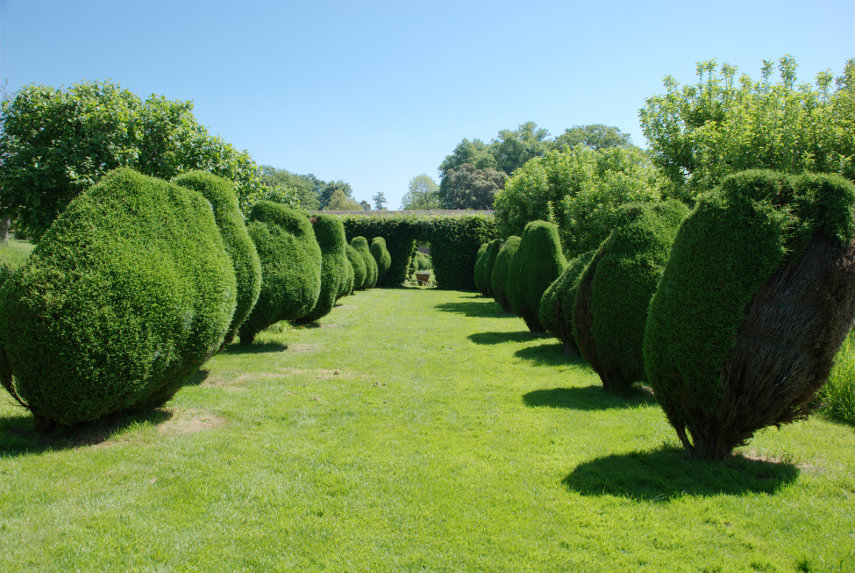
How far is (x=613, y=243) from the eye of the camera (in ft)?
25.6

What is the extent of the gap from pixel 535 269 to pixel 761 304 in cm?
964

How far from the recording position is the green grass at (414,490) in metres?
3.27

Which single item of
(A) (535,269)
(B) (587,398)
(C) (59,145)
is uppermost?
(C) (59,145)

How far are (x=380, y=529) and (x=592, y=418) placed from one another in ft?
12.0

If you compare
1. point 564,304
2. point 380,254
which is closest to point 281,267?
point 564,304

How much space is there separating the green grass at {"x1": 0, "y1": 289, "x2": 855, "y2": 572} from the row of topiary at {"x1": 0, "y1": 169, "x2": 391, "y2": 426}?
606 mm

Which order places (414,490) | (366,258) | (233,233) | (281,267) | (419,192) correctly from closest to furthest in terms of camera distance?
1. (414,490)
2. (233,233)
3. (281,267)
4. (366,258)
5. (419,192)

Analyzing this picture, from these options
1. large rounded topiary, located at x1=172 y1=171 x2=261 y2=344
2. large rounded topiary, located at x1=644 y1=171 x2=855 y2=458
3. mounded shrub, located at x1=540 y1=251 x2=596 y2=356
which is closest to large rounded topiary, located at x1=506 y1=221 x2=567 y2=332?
mounded shrub, located at x1=540 y1=251 x2=596 y2=356

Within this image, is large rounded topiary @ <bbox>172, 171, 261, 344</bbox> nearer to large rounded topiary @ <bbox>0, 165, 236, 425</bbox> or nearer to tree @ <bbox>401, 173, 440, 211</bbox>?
large rounded topiary @ <bbox>0, 165, 236, 425</bbox>

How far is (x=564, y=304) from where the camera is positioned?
10.2 m

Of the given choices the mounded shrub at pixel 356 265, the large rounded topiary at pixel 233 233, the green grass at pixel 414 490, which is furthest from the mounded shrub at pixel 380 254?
the green grass at pixel 414 490

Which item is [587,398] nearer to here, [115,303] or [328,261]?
[115,303]

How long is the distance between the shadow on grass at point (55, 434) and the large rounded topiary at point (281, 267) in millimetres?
4914

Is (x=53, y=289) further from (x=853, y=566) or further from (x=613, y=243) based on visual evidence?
(x=613, y=243)
